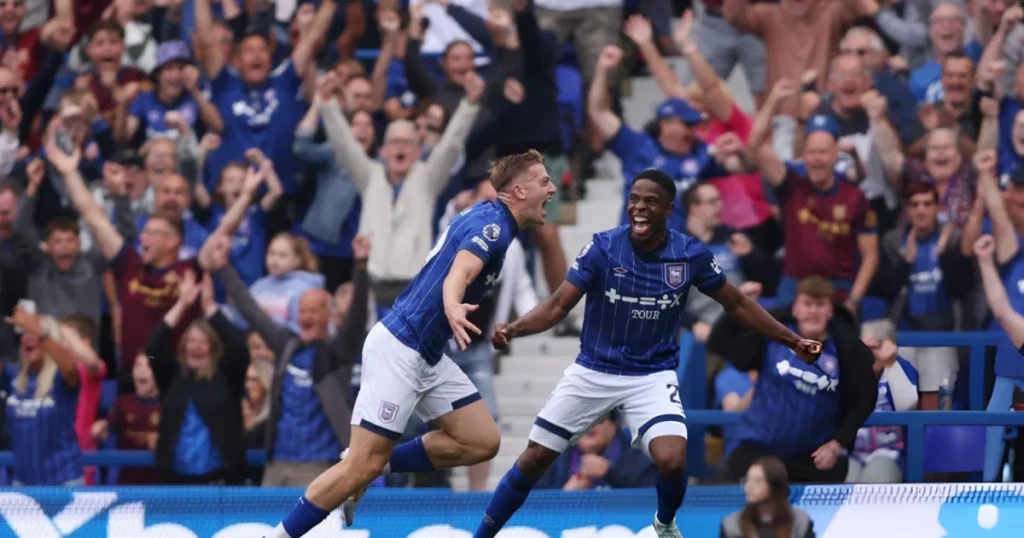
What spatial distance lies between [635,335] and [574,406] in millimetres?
425

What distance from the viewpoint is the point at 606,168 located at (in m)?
11.4

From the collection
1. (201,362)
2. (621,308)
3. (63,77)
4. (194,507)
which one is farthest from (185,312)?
(621,308)

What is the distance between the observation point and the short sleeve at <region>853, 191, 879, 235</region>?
982cm

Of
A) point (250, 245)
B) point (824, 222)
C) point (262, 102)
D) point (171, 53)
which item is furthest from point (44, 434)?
point (824, 222)

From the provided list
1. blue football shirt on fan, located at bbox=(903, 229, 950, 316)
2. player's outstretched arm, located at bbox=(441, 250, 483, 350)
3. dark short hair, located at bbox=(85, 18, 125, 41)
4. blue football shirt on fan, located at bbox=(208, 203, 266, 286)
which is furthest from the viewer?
dark short hair, located at bbox=(85, 18, 125, 41)

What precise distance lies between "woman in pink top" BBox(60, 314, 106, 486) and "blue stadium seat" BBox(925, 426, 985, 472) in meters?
4.91

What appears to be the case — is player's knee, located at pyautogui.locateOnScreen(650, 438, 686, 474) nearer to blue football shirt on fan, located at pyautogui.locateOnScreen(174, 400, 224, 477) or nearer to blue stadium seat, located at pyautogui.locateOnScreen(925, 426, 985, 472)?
blue stadium seat, located at pyautogui.locateOnScreen(925, 426, 985, 472)

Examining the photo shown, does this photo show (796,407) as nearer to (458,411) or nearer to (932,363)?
(932,363)

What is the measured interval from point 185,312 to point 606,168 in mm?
3178

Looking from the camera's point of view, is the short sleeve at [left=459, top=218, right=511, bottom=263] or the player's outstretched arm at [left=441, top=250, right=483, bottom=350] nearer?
the player's outstretched arm at [left=441, top=250, right=483, bottom=350]

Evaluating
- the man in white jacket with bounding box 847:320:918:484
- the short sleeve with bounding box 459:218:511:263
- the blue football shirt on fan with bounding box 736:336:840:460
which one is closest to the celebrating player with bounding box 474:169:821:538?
the short sleeve with bounding box 459:218:511:263

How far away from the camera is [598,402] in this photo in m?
7.35

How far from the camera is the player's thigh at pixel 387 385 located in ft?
23.1

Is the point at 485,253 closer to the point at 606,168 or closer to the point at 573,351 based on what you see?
the point at 573,351
